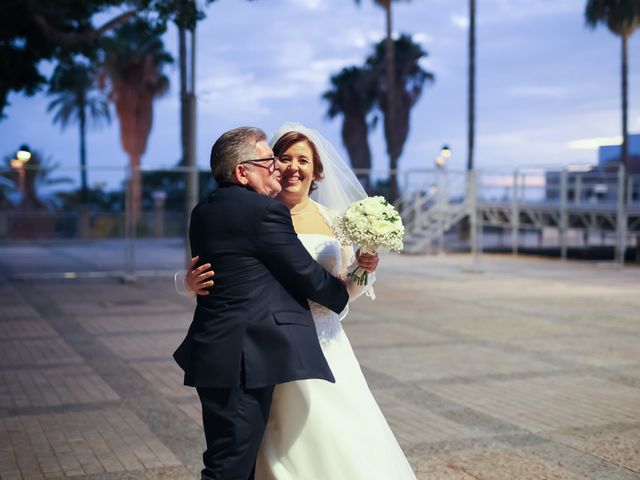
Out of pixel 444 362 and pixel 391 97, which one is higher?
pixel 391 97

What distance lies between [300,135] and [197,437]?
249cm

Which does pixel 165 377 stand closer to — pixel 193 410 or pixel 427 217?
pixel 193 410

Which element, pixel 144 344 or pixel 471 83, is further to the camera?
pixel 471 83

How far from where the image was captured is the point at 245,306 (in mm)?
3414

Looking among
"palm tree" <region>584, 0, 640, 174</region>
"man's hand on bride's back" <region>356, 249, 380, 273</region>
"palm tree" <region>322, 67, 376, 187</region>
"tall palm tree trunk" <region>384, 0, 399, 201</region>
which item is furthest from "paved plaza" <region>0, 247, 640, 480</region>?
"palm tree" <region>322, 67, 376, 187</region>

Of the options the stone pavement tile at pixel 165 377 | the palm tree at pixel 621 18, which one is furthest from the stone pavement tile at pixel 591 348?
the palm tree at pixel 621 18

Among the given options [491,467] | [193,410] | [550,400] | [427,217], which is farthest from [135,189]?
[491,467]

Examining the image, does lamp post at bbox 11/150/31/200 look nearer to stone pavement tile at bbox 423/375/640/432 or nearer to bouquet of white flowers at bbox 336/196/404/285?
A: stone pavement tile at bbox 423/375/640/432

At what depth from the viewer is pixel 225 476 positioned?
133 inches

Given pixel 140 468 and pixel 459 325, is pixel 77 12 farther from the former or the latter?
pixel 140 468

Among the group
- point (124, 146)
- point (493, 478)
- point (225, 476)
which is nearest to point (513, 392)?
point (493, 478)

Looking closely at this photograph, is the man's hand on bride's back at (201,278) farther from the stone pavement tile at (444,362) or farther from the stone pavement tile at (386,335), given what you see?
the stone pavement tile at (386,335)

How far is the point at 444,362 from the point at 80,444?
401 centimetres

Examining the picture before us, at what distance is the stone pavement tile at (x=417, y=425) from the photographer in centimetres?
587
